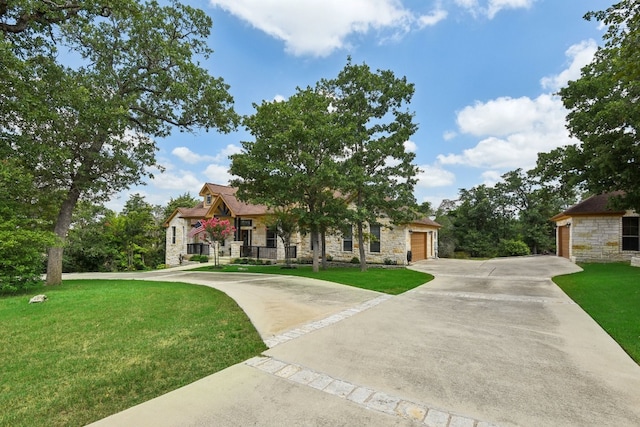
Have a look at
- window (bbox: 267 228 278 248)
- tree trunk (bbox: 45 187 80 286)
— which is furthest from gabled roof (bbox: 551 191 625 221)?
tree trunk (bbox: 45 187 80 286)

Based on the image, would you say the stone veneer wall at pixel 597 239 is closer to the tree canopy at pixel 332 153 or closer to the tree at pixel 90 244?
the tree canopy at pixel 332 153

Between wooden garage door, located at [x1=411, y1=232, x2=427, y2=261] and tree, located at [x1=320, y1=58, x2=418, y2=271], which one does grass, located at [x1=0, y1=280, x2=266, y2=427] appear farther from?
wooden garage door, located at [x1=411, y1=232, x2=427, y2=261]

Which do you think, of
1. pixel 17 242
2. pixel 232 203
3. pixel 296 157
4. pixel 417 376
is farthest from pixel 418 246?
pixel 17 242

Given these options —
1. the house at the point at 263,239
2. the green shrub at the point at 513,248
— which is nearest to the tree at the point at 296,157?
the house at the point at 263,239

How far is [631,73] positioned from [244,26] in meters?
12.8

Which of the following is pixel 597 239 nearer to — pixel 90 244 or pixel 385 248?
pixel 385 248

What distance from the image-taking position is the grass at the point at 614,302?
15.9ft

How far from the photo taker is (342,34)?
12.6m

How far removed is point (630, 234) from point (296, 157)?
18073 millimetres

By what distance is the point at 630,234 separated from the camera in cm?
1602

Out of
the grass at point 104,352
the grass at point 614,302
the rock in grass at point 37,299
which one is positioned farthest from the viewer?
the rock in grass at point 37,299

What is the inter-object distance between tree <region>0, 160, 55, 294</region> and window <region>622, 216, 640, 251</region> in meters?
25.5

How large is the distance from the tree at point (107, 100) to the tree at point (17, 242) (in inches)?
31.9

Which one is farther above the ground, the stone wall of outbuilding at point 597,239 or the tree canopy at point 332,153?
the tree canopy at point 332,153
